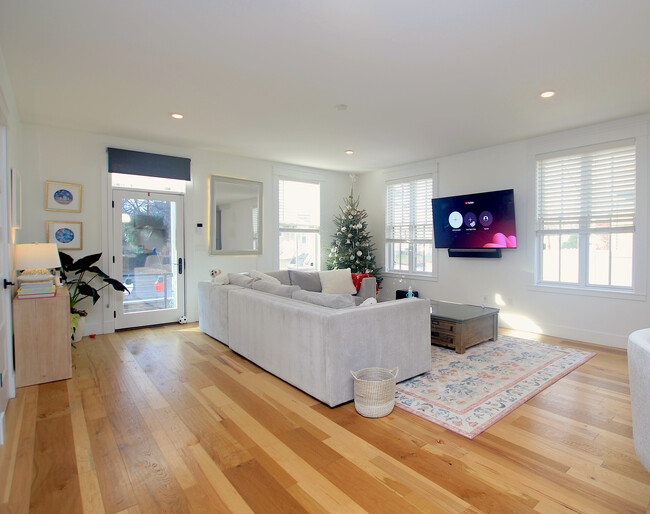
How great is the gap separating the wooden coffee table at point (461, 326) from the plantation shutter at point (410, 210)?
220cm

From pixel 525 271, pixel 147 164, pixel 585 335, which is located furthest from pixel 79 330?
pixel 585 335

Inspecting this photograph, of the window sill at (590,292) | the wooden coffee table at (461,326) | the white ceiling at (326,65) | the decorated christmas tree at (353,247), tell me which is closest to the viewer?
the white ceiling at (326,65)

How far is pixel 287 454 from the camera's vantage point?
7.21ft

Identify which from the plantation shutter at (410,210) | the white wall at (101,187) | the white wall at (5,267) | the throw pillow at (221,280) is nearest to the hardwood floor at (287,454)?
the white wall at (5,267)

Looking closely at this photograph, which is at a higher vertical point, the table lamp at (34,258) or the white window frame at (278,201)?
the white window frame at (278,201)

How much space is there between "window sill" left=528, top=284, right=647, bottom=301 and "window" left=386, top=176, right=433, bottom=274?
1850 millimetres

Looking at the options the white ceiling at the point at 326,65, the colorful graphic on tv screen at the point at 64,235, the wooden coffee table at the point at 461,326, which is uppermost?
the white ceiling at the point at 326,65

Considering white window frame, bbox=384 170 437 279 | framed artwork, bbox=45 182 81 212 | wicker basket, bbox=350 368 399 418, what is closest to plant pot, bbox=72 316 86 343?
framed artwork, bbox=45 182 81 212

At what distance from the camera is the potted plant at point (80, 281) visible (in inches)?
177

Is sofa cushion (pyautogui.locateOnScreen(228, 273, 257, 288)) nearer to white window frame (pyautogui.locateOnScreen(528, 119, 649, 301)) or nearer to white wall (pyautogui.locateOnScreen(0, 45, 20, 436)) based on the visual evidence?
white wall (pyautogui.locateOnScreen(0, 45, 20, 436))

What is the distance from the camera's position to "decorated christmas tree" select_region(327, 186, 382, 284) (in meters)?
6.91

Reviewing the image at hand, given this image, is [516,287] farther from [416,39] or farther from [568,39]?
[416,39]

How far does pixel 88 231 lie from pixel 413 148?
480 cm

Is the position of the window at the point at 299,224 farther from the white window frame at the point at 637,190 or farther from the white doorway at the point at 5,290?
the white doorway at the point at 5,290
